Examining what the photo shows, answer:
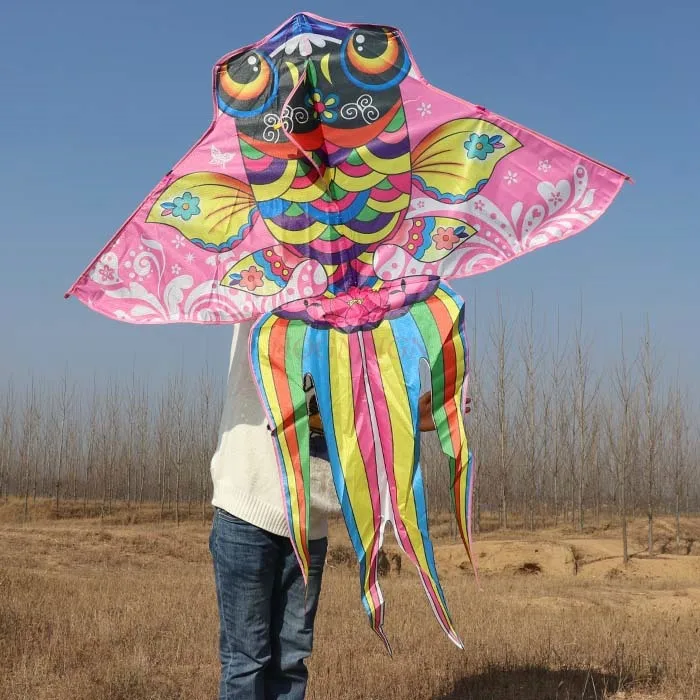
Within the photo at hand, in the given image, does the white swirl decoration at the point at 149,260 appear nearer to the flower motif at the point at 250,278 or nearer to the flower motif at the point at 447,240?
the flower motif at the point at 250,278

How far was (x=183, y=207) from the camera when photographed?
2125 millimetres

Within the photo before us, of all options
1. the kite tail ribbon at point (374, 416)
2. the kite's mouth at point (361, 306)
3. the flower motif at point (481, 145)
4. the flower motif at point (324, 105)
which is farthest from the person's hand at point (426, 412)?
the flower motif at point (324, 105)

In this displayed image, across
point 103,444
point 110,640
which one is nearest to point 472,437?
point 103,444

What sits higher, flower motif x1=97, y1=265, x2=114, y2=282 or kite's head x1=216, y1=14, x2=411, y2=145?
kite's head x1=216, y1=14, x2=411, y2=145

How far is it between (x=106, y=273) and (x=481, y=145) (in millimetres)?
1119

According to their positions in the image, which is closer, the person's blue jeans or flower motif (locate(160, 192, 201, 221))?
the person's blue jeans

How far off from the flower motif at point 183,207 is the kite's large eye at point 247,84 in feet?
0.88

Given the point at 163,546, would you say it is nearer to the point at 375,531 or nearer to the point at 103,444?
the point at 103,444

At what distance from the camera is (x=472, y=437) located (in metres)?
17.3

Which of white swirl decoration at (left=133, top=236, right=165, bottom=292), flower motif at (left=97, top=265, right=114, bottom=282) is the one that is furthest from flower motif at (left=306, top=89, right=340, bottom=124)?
flower motif at (left=97, top=265, right=114, bottom=282)

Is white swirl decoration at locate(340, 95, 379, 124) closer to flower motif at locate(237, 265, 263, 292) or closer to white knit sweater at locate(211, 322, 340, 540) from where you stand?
flower motif at locate(237, 265, 263, 292)

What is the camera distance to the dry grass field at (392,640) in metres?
3.18

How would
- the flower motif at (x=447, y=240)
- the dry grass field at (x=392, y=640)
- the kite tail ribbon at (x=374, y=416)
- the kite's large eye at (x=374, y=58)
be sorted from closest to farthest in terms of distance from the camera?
the kite tail ribbon at (x=374, y=416)
the kite's large eye at (x=374, y=58)
the flower motif at (x=447, y=240)
the dry grass field at (x=392, y=640)

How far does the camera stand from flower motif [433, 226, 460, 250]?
2.09 m
